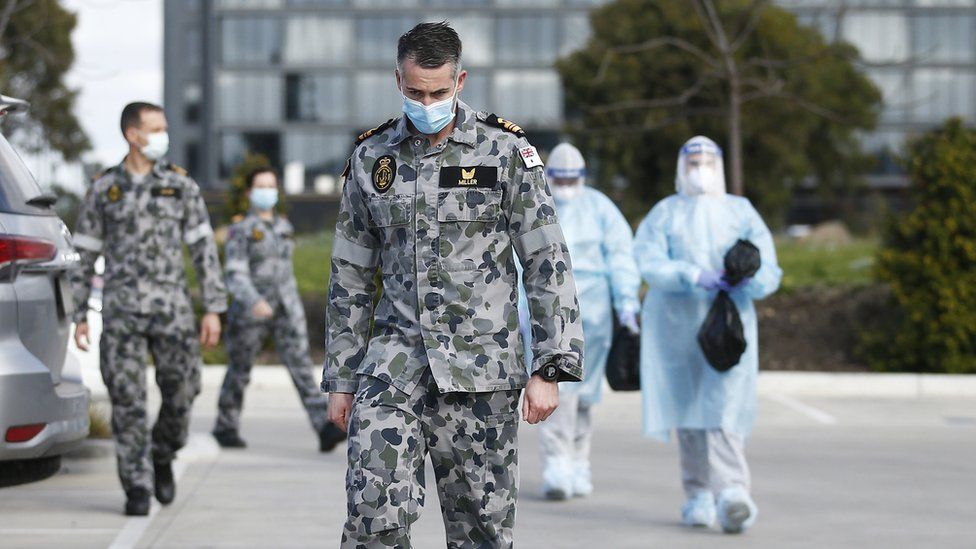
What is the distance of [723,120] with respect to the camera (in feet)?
126

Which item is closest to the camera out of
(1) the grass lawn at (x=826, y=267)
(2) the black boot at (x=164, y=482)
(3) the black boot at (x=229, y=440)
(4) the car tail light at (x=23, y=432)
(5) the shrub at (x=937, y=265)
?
(4) the car tail light at (x=23, y=432)

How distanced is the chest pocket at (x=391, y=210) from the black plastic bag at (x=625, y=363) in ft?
13.6

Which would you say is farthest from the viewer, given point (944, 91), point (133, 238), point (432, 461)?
point (944, 91)

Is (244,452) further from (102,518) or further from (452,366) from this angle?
(452,366)

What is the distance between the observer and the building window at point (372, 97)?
74312mm

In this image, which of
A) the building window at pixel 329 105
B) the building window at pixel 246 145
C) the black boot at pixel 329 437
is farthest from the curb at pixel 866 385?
the building window at pixel 329 105

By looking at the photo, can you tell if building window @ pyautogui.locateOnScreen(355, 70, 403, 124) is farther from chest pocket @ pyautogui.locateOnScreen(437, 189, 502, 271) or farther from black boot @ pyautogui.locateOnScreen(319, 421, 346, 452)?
chest pocket @ pyautogui.locateOnScreen(437, 189, 502, 271)

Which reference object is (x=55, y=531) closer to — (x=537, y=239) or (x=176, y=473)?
(x=176, y=473)

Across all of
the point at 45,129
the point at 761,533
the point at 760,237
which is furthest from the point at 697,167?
the point at 45,129

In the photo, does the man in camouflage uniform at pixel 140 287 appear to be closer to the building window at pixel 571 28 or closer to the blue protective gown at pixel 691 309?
the blue protective gown at pixel 691 309

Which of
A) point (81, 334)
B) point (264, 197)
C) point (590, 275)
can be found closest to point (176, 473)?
point (264, 197)

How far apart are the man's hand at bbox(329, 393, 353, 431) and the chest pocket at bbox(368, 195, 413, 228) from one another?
1.66 ft

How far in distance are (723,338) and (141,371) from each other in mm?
2762

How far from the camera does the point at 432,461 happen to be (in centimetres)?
Answer: 476
